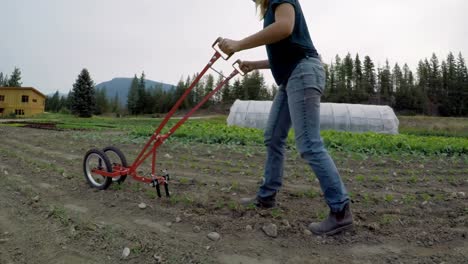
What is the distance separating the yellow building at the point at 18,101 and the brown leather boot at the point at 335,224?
49.4 meters

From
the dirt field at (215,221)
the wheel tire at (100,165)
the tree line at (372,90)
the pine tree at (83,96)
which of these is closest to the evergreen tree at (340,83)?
the tree line at (372,90)

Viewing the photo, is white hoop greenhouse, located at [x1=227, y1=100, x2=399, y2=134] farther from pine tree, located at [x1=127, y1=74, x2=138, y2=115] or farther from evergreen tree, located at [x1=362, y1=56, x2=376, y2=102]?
pine tree, located at [x1=127, y1=74, x2=138, y2=115]

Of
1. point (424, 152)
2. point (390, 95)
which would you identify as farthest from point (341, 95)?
point (424, 152)

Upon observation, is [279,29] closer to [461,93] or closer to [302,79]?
[302,79]

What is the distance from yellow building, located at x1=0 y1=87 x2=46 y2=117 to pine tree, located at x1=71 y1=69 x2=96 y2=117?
17.5 ft

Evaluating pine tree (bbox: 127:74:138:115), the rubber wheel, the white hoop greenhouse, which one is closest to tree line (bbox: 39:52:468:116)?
pine tree (bbox: 127:74:138:115)

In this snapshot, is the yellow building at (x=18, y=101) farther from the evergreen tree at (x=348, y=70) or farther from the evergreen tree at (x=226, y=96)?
the evergreen tree at (x=348, y=70)

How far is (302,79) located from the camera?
2.46 metres

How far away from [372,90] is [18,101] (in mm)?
59560

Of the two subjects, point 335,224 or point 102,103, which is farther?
point 102,103

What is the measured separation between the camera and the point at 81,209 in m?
2.94

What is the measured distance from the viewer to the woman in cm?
232

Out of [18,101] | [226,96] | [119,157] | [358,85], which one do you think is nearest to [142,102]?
[226,96]

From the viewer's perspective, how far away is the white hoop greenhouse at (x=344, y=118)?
19.8 m
